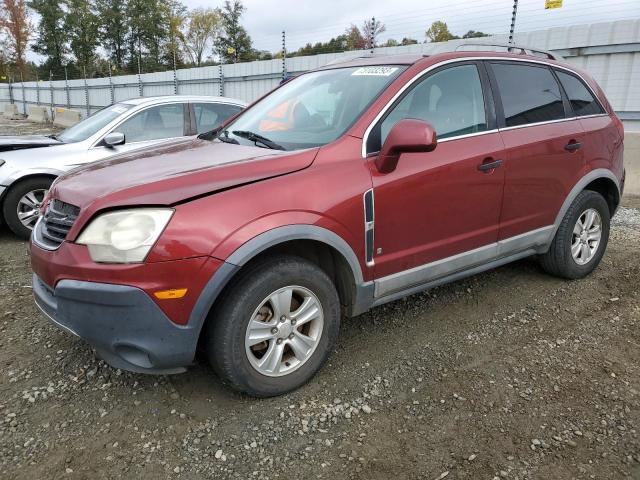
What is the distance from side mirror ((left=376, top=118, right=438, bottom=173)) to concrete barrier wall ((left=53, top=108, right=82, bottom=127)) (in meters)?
17.7

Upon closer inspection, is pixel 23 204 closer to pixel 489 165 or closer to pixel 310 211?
pixel 310 211

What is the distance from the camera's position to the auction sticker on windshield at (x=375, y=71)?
3.11 metres

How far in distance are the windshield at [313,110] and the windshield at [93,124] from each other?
2.83 meters

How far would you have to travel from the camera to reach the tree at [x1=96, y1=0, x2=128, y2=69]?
202ft

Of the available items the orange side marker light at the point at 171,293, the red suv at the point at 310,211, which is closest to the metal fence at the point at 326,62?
the red suv at the point at 310,211

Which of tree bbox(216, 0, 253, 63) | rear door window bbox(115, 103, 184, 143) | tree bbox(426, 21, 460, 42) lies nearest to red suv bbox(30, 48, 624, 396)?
rear door window bbox(115, 103, 184, 143)

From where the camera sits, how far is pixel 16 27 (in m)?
55.8

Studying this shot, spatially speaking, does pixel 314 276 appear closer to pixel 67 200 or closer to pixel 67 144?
pixel 67 200

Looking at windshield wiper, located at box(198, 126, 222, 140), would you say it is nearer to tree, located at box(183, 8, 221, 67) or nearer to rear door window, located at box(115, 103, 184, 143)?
rear door window, located at box(115, 103, 184, 143)

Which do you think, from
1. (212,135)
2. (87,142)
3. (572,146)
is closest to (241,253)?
(212,135)

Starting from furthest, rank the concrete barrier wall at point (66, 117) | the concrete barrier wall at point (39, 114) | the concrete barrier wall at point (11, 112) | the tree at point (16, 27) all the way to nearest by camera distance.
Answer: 1. the tree at point (16, 27)
2. the concrete barrier wall at point (11, 112)
3. the concrete barrier wall at point (39, 114)
4. the concrete barrier wall at point (66, 117)

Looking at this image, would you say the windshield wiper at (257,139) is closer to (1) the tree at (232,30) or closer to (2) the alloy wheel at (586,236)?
(2) the alloy wheel at (586,236)

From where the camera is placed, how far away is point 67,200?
2.54m

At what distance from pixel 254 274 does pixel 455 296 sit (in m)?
2.07
